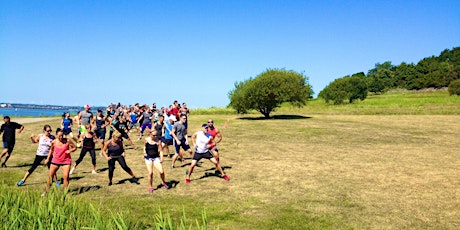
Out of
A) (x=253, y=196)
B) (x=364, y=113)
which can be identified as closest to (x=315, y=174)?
(x=253, y=196)

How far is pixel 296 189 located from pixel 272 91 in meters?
33.6

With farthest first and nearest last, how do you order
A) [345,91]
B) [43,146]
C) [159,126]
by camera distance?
1. [345,91]
2. [159,126]
3. [43,146]

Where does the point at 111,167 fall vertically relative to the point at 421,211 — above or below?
above

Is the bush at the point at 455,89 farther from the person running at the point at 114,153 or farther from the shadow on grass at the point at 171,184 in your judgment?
the person running at the point at 114,153

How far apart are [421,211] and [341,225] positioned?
8.52ft

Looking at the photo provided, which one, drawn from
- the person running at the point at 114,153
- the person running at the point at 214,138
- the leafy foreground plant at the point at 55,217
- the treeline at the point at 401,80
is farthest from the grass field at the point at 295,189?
the treeline at the point at 401,80

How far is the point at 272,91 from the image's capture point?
143 feet

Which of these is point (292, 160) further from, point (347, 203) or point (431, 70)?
point (431, 70)

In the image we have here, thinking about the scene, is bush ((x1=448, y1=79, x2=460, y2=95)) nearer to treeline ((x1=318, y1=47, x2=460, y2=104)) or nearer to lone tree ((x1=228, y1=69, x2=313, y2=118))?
treeline ((x1=318, y1=47, x2=460, y2=104))

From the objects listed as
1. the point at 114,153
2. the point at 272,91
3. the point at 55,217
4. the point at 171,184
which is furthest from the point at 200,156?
the point at 272,91

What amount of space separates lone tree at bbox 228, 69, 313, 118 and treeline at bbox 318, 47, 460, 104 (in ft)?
116

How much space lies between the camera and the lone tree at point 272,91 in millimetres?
Result: 43656

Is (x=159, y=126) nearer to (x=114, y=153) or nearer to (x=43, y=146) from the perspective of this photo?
(x=114, y=153)

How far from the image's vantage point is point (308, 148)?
63.9 ft
